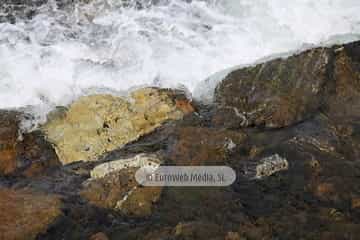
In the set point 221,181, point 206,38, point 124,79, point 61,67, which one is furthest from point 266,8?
point 221,181

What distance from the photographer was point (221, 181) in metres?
4.05

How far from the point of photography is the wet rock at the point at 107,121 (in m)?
4.91

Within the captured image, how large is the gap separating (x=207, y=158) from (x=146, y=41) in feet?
9.38

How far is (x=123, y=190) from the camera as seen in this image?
157 inches

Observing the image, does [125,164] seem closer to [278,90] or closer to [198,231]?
[198,231]

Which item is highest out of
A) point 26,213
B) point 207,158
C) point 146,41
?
point 146,41

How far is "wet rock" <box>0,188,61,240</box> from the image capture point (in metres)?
3.54

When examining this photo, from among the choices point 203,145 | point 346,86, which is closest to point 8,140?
point 203,145

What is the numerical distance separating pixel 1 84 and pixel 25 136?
1295 millimetres

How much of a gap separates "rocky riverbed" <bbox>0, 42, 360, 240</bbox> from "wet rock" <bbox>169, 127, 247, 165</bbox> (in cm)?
1

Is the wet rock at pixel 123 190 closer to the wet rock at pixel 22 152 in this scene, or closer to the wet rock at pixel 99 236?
the wet rock at pixel 99 236

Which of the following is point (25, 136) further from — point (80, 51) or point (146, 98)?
point (80, 51)

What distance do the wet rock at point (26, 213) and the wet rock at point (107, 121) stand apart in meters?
0.86

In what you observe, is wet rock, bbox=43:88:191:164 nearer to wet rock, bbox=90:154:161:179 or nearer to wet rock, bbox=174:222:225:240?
wet rock, bbox=90:154:161:179
